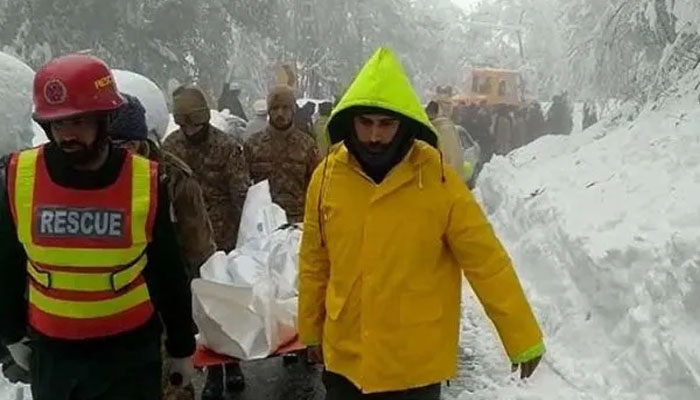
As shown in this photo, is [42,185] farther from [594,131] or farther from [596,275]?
[594,131]

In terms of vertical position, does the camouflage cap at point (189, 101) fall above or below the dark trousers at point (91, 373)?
above

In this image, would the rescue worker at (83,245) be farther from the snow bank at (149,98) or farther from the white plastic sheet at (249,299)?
the snow bank at (149,98)

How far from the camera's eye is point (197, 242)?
4.26m

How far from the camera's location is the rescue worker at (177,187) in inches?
164

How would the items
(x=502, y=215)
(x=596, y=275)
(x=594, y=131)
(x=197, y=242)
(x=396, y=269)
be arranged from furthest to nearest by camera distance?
(x=594, y=131) → (x=502, y=215) → (x=596, y=275) → (x=197, y=242) → (x=396, y=269)

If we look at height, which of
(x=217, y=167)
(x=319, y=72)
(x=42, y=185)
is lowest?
(x=319, y=72)

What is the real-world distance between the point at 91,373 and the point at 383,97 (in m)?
1.34

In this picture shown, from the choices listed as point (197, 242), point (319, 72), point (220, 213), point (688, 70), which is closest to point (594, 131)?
point (688, 70)

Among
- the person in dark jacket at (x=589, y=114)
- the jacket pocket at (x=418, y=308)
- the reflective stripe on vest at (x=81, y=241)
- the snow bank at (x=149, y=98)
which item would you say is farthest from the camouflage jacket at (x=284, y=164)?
the person in dark jacket at (x=589, y=114)

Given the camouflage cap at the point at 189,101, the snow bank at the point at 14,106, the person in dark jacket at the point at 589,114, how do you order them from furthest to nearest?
the person in dark jacket at the point at 589,114 → the snow bank at the point at 14,106 → the camouflage cap at the point at 189,101

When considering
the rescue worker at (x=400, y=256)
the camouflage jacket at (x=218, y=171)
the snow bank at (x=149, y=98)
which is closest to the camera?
the rescue worker at (x=400, y=256)

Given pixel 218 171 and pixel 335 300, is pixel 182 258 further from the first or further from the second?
pixel 218 171

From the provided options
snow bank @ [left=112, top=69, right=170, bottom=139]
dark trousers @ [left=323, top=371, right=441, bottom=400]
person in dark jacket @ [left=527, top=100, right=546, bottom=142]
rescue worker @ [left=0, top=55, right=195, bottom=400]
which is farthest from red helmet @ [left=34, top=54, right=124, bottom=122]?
person in dark jacket @ [left=527, top=100, right=546, bottom=142]

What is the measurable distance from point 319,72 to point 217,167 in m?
33.6
